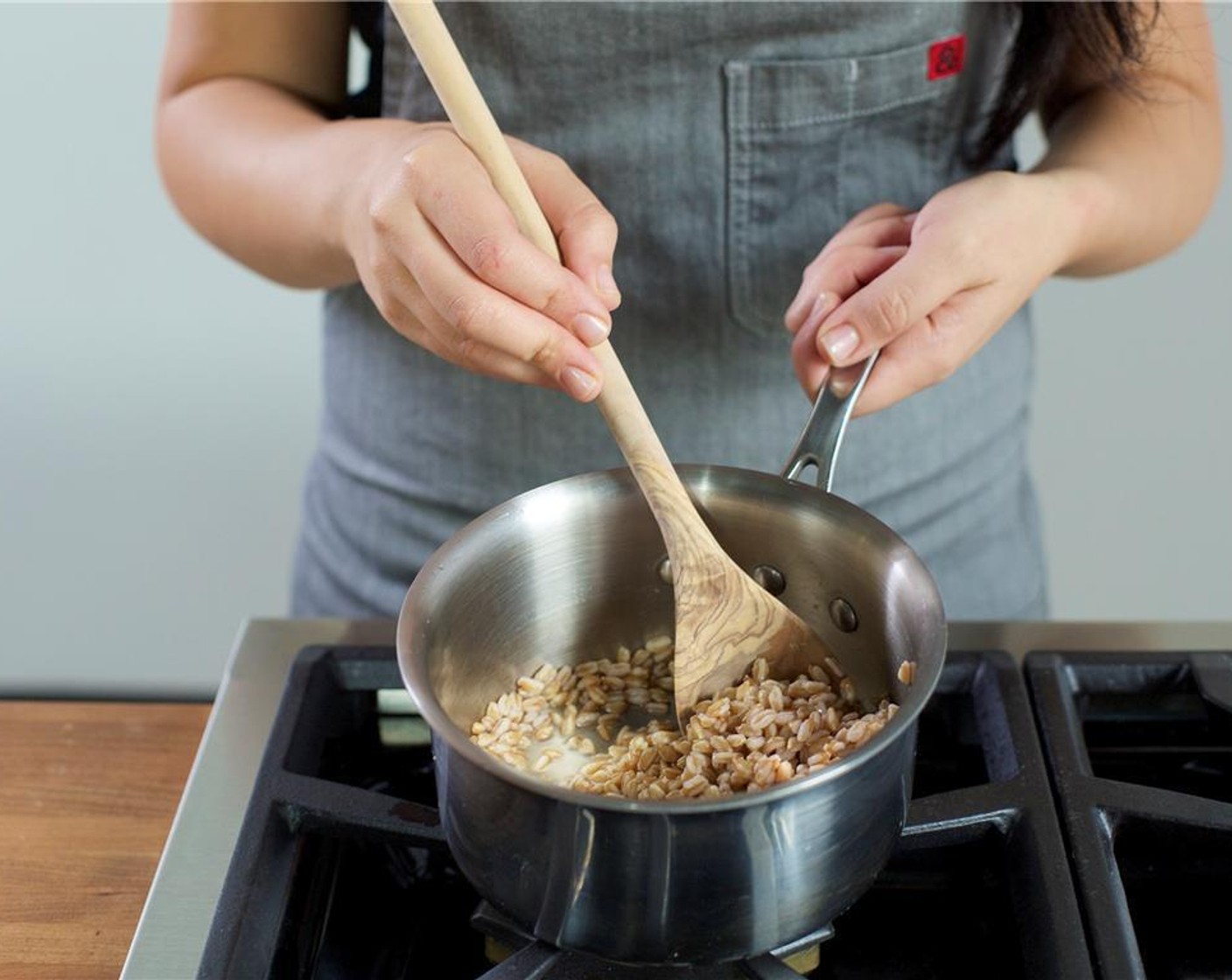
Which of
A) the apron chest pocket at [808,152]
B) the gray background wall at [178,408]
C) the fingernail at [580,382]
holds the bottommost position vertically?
the gray background wall at [178,408]

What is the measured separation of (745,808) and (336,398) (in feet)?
2.16

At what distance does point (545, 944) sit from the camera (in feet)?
1.93

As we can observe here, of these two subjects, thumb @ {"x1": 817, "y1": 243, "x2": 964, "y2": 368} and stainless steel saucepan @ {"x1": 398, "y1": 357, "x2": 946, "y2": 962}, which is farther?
thumb @ {"x1": 817, "y1": 243, "x2": 964, "y2": 368}

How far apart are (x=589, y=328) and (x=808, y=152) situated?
1.23 feet

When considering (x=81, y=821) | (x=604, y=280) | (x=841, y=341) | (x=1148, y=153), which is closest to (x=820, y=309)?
(x=841, y=341)

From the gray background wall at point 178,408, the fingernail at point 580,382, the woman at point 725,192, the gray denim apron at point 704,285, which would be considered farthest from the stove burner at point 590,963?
the gray background wall at point 178,408

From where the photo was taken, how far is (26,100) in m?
1.67

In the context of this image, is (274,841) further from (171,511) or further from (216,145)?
(171,511)

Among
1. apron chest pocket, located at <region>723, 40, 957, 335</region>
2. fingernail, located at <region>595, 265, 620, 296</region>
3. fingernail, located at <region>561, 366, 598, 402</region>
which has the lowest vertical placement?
fingernail, located at <region>561, 366, 598, 402</region>

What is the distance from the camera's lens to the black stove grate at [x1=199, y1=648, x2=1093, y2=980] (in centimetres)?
60

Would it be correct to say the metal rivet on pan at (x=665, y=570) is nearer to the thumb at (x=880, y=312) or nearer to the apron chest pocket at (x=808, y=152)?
the thumb at (x=880, y=312)

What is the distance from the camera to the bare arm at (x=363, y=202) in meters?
0.67

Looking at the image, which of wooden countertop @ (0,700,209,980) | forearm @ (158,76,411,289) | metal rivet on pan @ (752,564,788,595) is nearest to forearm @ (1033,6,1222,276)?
metal rivet on pan @ (752,564,788,595)

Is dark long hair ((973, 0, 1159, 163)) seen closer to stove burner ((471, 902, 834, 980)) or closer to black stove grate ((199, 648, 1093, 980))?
black stove grate ((199, 648, 1093, 980))
